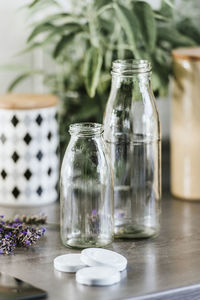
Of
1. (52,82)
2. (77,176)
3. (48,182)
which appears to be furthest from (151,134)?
(52,82)

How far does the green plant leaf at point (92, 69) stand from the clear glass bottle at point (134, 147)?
0.17 m

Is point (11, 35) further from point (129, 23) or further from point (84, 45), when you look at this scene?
point (129, 23)

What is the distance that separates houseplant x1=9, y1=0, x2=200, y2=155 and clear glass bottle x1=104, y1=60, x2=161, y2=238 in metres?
0.16

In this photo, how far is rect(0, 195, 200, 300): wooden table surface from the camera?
0.81 meters

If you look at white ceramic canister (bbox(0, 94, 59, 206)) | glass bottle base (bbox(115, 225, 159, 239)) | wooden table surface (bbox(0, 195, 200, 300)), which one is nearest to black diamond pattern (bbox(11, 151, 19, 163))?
white ceramic canister (bbox(0, 94, 59, 206))

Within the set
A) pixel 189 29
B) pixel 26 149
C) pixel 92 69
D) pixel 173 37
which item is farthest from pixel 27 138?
pixel 189 29

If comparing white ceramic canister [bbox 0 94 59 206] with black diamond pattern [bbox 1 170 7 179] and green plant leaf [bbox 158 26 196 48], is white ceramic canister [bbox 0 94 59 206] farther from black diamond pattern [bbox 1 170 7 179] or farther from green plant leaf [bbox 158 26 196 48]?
green plant leaf [bbox 158 26 196 48]

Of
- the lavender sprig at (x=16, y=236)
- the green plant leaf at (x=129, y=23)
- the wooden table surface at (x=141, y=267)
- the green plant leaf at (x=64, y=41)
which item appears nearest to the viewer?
the wooden table surface at (x=141, y=267)

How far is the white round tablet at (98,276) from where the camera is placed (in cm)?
83

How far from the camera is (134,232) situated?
1071mm

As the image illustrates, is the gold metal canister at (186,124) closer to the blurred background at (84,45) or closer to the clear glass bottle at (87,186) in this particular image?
the blurred background at (84,45)

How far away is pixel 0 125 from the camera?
124 cm

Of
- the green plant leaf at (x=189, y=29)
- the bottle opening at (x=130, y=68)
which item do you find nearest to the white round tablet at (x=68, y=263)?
the bottle opening at (x=130, y=68)

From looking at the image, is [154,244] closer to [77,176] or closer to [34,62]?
[77,176]
